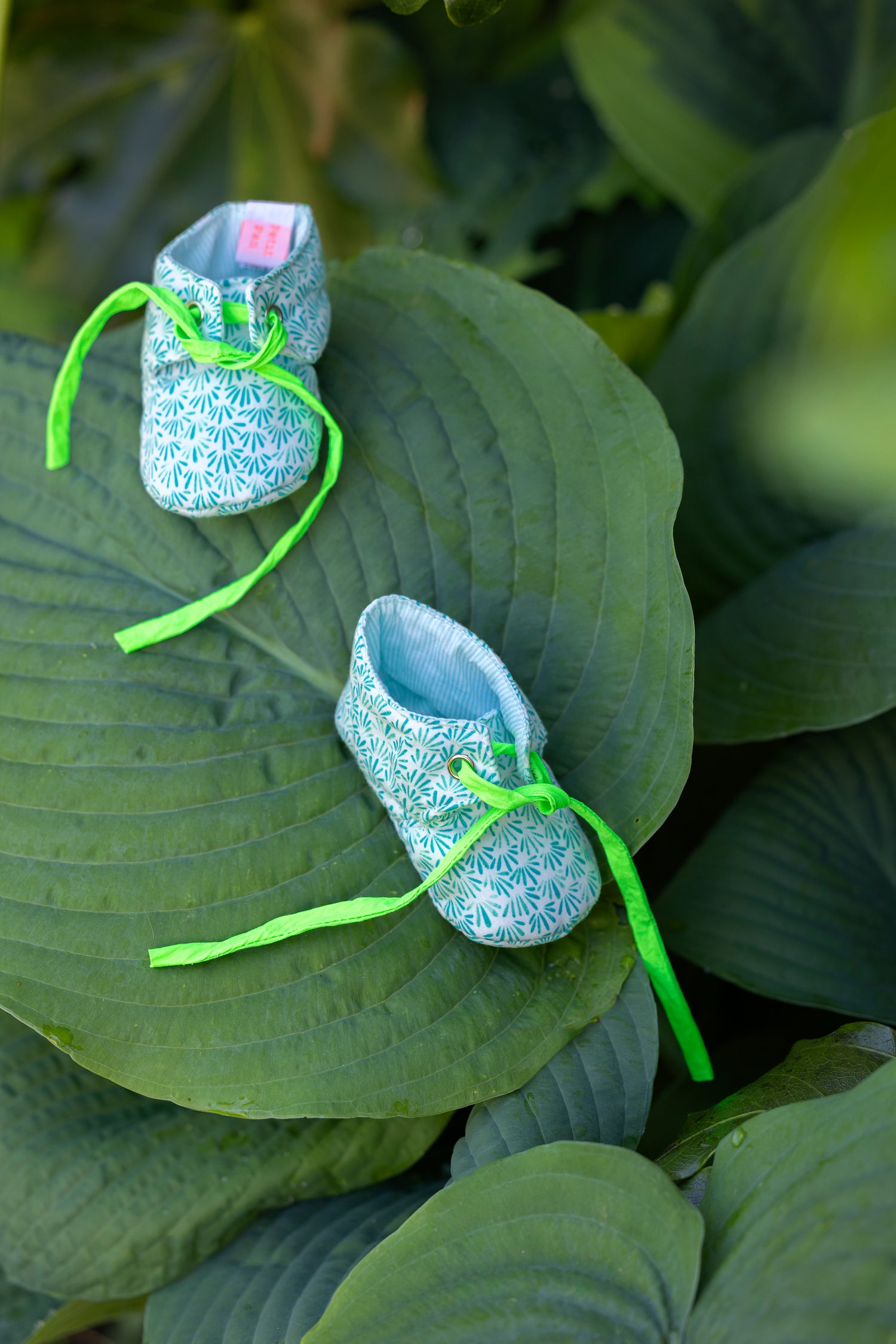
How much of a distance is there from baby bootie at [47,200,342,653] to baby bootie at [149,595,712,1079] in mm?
119

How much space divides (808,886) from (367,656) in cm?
37

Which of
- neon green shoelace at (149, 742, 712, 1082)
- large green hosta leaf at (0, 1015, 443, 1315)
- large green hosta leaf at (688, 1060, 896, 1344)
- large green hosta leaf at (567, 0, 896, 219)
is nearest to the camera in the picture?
large green hosta leaf at (688, 1060, 896, 1344)

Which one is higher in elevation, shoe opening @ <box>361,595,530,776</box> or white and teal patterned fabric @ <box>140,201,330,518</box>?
white and teal patterned fabric @ <box>140,201,330,518</box>

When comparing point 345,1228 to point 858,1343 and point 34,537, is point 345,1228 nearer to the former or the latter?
point 858,1343

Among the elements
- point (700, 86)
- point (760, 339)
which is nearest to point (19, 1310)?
point (760, 339)

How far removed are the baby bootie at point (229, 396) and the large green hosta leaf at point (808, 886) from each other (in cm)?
39

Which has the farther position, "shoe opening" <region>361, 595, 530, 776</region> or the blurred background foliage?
the blurred background foliage

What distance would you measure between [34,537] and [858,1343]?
63 cm

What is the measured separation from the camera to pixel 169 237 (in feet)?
3.90

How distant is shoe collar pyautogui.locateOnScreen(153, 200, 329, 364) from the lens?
626 mm

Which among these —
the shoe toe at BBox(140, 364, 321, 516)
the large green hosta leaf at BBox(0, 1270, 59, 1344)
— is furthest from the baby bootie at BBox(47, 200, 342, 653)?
the large green hosta leaf at BBox(0, 1270, 59, 1344)

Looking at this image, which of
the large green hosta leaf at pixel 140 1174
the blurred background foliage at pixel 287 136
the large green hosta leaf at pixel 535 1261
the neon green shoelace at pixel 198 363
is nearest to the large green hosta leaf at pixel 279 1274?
the large green hosta leaf at pixel 140 1174

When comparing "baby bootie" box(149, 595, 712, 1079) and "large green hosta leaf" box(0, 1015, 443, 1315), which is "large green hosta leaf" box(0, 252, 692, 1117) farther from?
"large green hosta leaf" box(0, 1015, 443, 1315)

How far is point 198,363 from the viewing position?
2.11 feet
